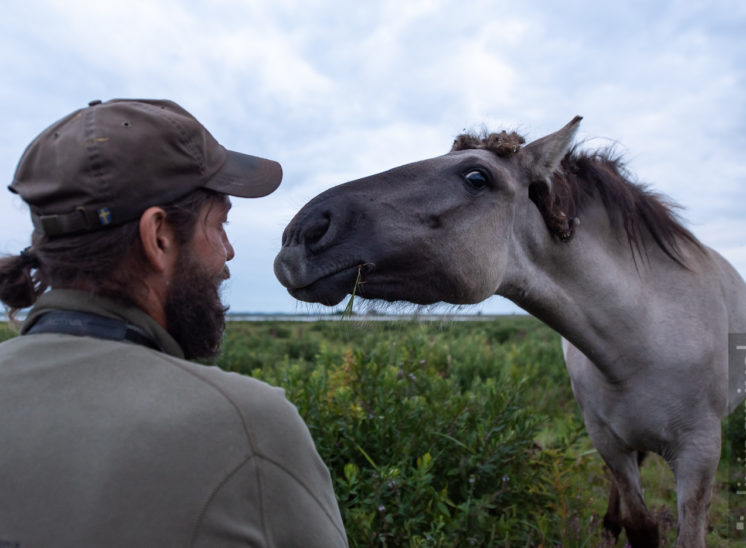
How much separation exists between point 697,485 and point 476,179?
2.02 metres

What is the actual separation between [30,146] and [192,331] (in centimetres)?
60

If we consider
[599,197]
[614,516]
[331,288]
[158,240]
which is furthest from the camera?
[614,516]

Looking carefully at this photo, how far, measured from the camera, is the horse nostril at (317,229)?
7.98 ft

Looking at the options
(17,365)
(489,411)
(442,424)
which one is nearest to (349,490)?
(442,424)

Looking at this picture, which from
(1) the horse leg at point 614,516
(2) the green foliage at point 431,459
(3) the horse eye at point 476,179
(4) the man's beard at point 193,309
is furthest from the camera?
(1) the horse leg at point 614,516

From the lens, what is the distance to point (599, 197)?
3.24 m

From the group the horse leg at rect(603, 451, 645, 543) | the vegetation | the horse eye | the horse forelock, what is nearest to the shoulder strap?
the vegetation

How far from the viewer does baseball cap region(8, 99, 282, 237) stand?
1250mm

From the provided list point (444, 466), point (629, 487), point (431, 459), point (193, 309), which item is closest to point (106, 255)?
point (193, 309)

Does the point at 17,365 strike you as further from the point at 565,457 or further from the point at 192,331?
the point at 565,457

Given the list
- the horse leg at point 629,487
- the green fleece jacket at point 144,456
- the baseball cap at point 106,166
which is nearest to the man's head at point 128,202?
the baseball cap at point 106,166

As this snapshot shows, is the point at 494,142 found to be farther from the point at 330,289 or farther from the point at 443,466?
the point at 443,466

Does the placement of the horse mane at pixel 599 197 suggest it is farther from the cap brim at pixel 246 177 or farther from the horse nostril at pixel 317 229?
the cap brim at pixel 246 177

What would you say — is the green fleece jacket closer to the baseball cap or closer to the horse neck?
the baseball cap
